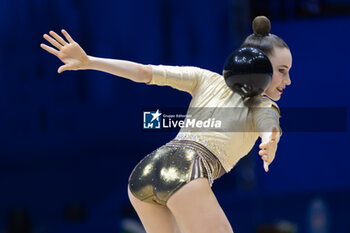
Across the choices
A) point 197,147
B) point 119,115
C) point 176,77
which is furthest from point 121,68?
point 119,115

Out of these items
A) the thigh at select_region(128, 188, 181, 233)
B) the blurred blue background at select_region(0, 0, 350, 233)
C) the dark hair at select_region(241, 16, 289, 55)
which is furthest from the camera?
the blurred blue background at select_region(0, 0, 350, 233)

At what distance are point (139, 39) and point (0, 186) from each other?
1.55 meters

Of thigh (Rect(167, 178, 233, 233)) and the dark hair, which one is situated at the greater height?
the dark hair

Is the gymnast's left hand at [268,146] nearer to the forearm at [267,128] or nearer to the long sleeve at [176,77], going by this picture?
the forearm at [267,128]

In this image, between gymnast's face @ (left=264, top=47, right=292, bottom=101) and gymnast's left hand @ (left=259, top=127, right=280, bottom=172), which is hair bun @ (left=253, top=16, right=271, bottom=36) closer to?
gymnast's face @ (left=264, top=47, right=292, bottom=101)

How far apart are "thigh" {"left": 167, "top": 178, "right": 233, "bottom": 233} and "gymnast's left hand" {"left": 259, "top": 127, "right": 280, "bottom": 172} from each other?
24 centimetres

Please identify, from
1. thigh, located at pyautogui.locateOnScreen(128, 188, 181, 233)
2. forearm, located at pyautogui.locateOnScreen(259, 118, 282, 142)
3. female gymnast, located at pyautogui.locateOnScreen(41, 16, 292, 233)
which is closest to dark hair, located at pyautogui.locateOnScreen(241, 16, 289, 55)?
female gymnast, located at pyautogui.locateOnScreen(41, 16, 292, 233)

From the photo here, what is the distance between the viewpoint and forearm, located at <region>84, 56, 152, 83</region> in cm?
233

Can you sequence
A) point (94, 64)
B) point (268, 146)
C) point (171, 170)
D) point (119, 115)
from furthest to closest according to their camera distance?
point (119, 115) < point (94, 64) < point (171, 170) < point (268, 146)

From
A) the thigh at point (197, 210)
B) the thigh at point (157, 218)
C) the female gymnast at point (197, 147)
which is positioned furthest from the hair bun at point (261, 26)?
the thigh at point (157, 218)

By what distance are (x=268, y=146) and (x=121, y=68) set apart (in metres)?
0.66

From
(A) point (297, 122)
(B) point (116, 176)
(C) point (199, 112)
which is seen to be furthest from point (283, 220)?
(C) point (199, 112)

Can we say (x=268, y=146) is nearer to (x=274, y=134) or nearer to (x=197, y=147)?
(x=274, y=134)

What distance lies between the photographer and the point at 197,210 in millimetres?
2139
